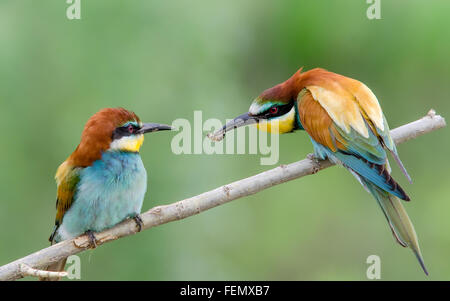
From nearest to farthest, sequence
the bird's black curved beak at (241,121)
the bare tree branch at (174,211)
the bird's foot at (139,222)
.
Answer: the bare tree branch at (174,211)
the bird's foot at (139,222)
the bird's black curved beak at (241,121)

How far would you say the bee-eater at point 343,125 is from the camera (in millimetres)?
2732

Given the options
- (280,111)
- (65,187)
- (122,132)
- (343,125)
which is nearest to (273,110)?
(280,111)

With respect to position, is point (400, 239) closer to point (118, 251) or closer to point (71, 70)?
point (118, 251)

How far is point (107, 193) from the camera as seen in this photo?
2.76m

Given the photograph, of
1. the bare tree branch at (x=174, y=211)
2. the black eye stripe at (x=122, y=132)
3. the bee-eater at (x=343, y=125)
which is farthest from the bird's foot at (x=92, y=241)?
the bee-eater at (x=343, y=125)

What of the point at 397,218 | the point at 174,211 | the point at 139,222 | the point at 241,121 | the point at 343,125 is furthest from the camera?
the point at 241,121

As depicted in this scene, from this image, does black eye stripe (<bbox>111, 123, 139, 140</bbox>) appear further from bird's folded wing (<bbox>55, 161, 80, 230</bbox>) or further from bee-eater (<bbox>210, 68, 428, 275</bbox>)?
bee-eater (<bbox>210, 68, 428, 275</bbox>)

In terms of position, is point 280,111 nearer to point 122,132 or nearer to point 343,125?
point 343,125

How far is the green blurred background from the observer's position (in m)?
3.60

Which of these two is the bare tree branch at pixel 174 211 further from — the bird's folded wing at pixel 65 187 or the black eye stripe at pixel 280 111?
the black eye stripe at pixel 280 111

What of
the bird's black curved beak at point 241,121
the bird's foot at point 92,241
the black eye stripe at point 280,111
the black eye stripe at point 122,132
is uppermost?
the black eye stripe at point 280,111

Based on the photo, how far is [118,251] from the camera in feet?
11.9

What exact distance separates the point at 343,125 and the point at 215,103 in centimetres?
116

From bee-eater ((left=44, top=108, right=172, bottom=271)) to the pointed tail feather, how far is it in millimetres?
935
